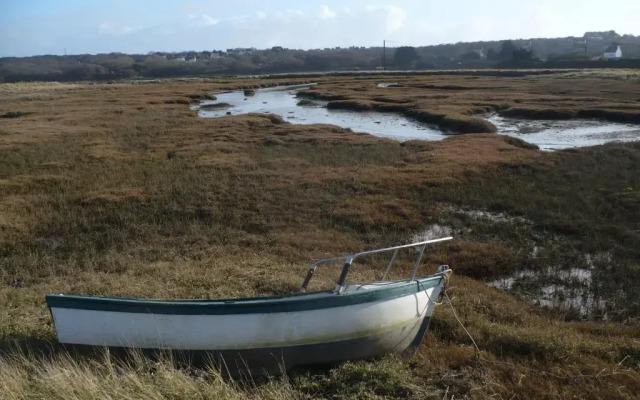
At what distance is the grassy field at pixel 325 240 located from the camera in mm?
6301

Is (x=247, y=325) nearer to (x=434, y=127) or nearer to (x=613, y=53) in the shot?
(x=434, y=127)

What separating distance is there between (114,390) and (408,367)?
3588 mm

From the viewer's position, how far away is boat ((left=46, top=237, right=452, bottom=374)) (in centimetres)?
633

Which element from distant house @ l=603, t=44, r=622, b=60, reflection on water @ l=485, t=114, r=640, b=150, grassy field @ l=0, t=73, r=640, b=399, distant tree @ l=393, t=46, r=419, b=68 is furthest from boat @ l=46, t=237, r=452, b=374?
distant tree @ l=393, t=46, r=419, b=68

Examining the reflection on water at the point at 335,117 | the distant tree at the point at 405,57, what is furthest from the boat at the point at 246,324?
the distant tree at the point at 405,57

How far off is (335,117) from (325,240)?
29288mm

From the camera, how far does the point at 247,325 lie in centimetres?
636

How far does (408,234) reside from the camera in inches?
519

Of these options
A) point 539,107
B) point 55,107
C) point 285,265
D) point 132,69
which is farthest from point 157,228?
point 132,69

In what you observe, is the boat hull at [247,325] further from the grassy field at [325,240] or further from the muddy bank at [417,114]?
the muddy bank at [417,114]

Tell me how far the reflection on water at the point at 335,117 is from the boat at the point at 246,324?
23733 mm

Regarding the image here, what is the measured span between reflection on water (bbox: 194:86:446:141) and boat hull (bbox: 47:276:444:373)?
23.8 m

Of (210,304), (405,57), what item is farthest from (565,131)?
(405,57)

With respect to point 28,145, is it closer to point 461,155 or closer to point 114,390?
point 461,155
